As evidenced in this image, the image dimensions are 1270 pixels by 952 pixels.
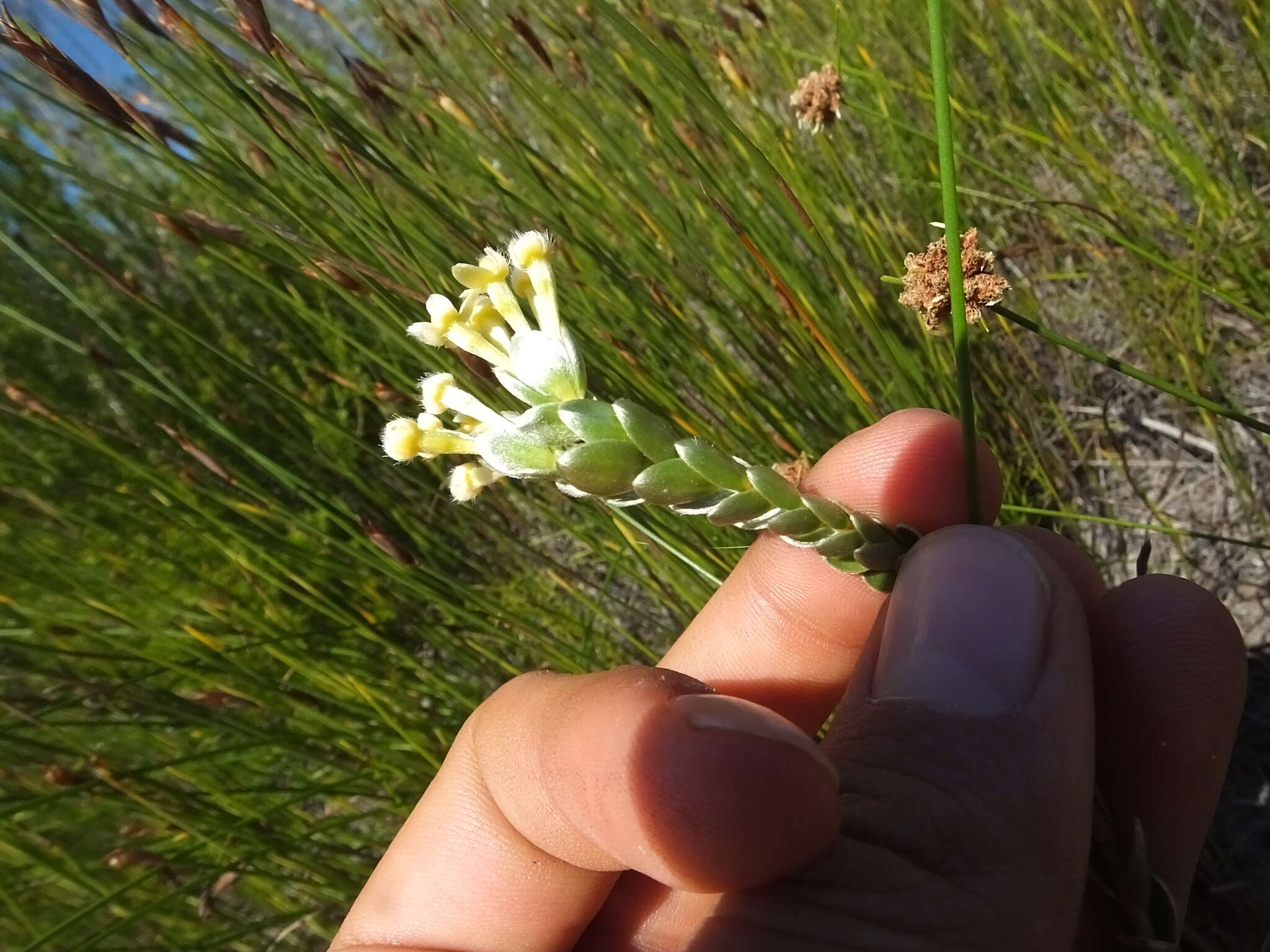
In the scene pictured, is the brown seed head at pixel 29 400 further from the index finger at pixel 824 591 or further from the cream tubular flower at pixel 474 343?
the index finger at pixel 824 591

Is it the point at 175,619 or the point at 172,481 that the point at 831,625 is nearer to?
the point at 172,481

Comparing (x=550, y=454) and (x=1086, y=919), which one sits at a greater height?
(x=550, y=454)

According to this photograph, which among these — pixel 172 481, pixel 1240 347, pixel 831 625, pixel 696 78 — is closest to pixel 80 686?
pixel 172 481

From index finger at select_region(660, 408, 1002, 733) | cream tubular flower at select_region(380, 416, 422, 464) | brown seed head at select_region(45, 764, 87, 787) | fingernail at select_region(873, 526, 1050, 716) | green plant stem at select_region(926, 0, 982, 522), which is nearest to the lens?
green plant stem at select_region(926, 0, 982, 522)

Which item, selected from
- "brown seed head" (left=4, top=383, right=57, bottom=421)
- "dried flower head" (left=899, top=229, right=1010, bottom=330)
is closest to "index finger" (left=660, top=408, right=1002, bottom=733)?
"dried flower head" (left=899, top=229, right=1010, bottom=330)

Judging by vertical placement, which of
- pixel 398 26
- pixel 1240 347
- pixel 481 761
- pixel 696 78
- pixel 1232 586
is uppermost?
pixel 398 26

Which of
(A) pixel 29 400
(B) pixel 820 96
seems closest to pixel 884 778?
(B) pixel 820 96

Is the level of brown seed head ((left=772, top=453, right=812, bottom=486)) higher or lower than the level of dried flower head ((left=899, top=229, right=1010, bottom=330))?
lower

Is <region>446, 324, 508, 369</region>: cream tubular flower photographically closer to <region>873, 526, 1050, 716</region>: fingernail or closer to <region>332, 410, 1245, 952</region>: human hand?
<region>332, 410, 1245, 952</region>: human hand
